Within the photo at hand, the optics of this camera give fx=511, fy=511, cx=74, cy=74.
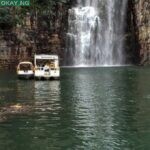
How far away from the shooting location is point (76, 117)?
31594mm

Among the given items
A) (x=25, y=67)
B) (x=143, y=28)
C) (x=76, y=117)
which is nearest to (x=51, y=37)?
(x=143, y=28)

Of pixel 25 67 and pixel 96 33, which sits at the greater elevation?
pixel 96 33

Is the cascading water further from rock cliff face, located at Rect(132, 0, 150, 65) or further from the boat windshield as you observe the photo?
the boat windshield

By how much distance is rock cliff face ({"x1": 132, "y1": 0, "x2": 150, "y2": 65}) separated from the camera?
8775cm

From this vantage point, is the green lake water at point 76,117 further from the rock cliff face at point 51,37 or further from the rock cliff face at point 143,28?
the rock cliff face at point 143,28

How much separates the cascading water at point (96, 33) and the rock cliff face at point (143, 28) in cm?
534

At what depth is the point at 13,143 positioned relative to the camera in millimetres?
24547

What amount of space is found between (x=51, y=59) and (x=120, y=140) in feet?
144

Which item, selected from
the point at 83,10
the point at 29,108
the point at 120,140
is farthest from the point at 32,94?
the point at 83,10

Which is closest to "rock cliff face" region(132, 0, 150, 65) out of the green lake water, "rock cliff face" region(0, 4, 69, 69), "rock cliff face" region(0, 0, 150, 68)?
"rock cliff face" region(0, 0, 150, 68)

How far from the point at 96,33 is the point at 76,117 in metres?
64.4

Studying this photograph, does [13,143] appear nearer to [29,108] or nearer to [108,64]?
[29,108]

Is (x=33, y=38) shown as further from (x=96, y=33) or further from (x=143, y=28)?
(x=143, y=28)

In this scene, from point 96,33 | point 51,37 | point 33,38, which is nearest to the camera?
point 33,38
